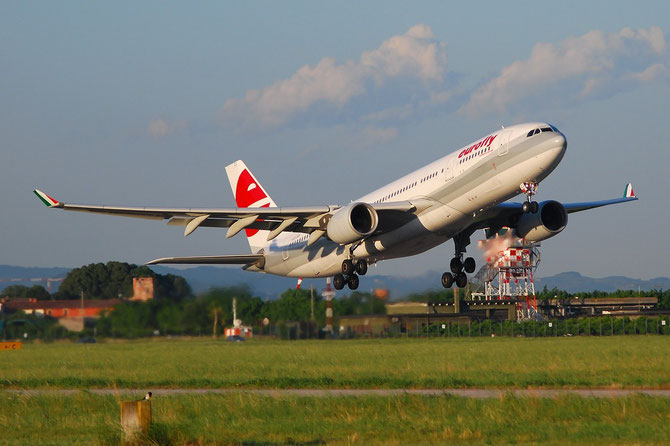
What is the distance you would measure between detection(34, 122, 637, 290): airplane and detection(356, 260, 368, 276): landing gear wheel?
0.14ft

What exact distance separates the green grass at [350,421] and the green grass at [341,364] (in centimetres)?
870

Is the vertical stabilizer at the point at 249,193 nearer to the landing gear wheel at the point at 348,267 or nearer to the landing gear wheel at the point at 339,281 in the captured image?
the landing gear wheel at the point at 339,281

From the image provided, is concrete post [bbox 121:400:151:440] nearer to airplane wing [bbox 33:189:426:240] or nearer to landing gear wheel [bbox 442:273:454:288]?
airplane wing [bbox 33:189:426:240]

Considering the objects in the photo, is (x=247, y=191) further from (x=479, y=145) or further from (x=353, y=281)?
(x=479, y=145)

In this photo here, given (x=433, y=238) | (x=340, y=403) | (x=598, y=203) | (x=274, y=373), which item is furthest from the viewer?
(x=598, y=203)

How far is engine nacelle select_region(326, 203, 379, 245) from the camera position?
3728cm

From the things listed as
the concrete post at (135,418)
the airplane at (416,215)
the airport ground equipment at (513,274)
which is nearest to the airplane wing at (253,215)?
the airplane at (416,215)

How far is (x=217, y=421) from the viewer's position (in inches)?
930

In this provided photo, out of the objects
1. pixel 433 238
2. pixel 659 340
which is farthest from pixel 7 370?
pixel 659 340

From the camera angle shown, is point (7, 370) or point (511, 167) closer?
point (511, 167)

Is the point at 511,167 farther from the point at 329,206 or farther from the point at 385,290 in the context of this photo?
the point at 385,290

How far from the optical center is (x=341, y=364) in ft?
152

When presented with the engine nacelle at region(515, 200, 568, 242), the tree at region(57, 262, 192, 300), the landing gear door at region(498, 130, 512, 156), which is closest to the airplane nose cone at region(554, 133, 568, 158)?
the landing gear door at region(498, 130, 512, 156)

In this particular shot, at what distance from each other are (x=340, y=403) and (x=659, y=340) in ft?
141
